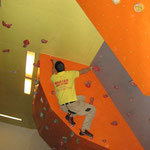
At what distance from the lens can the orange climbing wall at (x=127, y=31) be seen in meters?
2.51

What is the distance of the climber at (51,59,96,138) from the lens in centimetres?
329

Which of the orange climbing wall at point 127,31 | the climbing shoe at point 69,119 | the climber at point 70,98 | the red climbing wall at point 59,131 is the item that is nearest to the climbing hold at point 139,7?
the orange climbing wall at point 127,31

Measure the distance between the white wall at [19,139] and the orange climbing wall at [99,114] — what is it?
12.6ft

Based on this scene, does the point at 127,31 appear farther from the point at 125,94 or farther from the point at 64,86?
the point at 64,86

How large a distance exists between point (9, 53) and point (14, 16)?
92 centimetres

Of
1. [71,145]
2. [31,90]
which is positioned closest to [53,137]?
[71,145]

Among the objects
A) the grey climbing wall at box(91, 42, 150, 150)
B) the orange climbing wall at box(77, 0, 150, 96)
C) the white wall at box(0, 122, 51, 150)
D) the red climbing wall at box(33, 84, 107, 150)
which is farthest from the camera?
the white wall at box(0, 122, 51, 150)

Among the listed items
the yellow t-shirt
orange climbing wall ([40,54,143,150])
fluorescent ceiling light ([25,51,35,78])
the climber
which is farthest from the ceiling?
the yellow t-shirt

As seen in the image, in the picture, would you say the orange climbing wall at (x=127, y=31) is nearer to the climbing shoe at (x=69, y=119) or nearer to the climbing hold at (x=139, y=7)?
the climbing hold at (x=139, y=7)

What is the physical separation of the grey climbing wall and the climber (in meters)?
0.45

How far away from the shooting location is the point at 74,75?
3.36 metres

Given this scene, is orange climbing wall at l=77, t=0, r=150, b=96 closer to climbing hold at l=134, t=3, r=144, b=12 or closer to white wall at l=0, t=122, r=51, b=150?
climbing hold at l=134, t=3, r=144, b=12

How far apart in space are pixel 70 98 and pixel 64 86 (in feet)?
0.62

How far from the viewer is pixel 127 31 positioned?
8.94 feet
